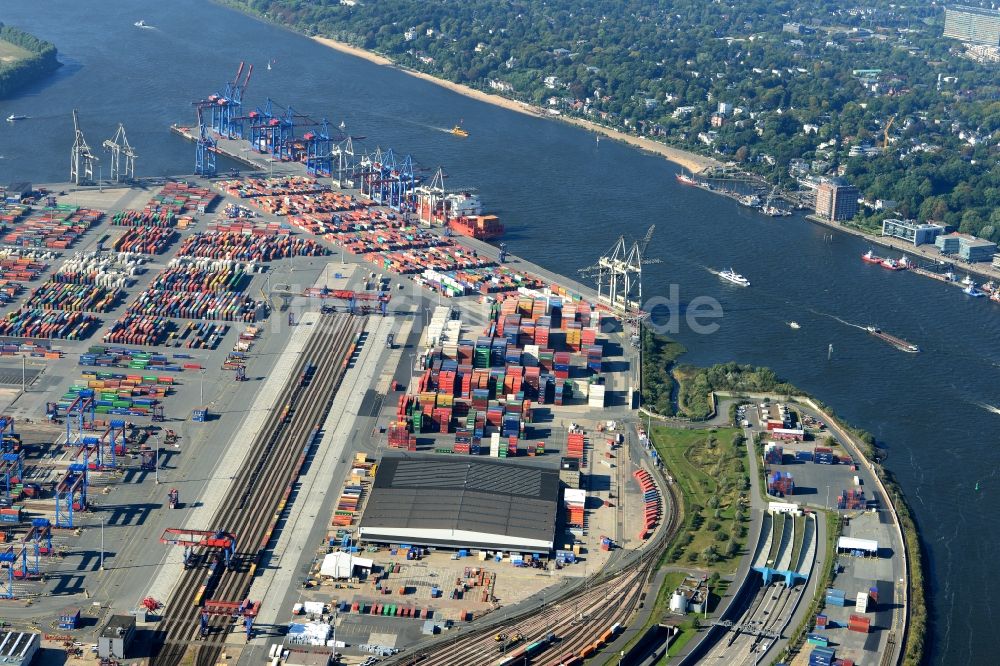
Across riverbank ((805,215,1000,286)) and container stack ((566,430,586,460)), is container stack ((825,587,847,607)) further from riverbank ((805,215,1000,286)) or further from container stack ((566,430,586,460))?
riverbank ((805,215,1000,286))

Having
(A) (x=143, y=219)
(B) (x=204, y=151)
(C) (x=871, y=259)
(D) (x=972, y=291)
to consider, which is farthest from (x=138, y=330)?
(D) (x=972, y=291)

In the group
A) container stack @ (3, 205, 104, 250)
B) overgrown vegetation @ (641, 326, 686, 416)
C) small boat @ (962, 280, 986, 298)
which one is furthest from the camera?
small boat @ (962, 280, 986, 298)

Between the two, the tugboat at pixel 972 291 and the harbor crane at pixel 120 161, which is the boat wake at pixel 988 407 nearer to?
the tugboat at pixel 972 291

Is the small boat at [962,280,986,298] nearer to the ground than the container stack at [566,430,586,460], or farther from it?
farther from it

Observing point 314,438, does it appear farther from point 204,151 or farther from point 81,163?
point 204,151

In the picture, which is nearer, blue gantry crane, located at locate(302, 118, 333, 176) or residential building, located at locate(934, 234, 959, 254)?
residential building, located at locate(934, 234, 959, 254)

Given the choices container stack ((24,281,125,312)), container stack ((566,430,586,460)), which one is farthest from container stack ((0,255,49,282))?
container stack ((566,430,586,460))

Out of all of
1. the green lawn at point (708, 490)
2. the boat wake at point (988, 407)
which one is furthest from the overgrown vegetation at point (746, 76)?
the green lawn at point (708, 490)
